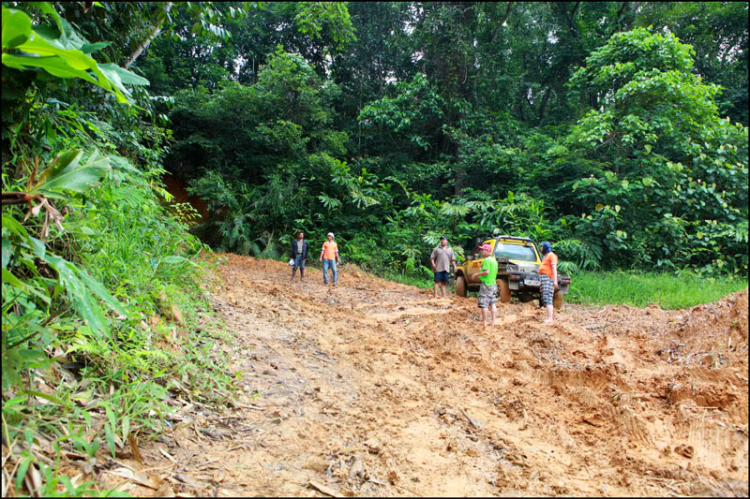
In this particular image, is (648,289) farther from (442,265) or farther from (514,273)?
(442,265)

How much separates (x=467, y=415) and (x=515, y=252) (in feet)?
26.3

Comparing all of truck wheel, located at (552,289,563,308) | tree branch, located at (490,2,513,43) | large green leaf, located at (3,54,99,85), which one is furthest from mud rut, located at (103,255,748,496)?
tree branch, located at (490,2,513,43)

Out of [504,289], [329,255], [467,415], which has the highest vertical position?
[329,255]

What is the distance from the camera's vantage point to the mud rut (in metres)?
2.65

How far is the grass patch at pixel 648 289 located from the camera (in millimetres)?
4398

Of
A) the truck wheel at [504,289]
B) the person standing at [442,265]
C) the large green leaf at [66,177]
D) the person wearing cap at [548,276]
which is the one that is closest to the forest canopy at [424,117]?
the large green leaf at [66,177]

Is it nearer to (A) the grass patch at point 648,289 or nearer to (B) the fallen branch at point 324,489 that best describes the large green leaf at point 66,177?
(B) the fallen branch at point 324,489

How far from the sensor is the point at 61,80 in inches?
101

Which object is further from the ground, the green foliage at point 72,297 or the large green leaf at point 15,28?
the large green leaf at point 15,28

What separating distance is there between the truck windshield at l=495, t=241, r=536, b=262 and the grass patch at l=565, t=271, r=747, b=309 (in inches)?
60.7

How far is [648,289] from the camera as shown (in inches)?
292

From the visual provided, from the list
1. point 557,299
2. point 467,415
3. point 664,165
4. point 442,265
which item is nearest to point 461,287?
point 442,265

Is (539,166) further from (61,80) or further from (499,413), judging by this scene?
(61,80)

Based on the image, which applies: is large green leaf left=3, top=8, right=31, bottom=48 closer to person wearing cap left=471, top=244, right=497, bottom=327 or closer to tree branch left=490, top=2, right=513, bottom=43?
tree branch left=490, top=2, right=513, bottom=43
